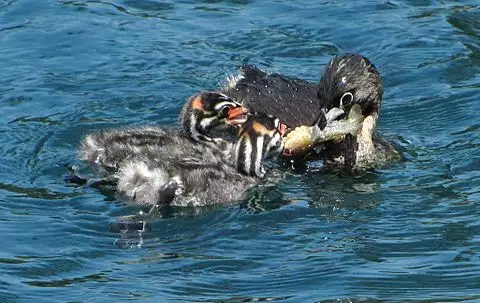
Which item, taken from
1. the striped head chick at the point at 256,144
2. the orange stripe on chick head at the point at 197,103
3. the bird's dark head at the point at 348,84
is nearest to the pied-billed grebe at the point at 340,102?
the bird's dark head at the point at 348,84

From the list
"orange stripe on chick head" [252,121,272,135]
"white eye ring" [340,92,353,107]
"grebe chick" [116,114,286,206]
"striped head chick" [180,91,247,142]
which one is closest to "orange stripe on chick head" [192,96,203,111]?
"striped head chick" [180,91,247,142]

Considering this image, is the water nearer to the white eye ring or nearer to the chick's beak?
the chick's beak

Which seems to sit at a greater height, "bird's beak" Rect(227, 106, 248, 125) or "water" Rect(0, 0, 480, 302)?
"bird's beak" Rect(227, 106, 248, 125)

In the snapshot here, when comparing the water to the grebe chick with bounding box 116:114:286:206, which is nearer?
the water

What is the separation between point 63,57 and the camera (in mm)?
12789

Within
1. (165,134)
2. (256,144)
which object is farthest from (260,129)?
(165,134)

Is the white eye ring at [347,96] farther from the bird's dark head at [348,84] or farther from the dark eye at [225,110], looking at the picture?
the dark eye at [225,110]

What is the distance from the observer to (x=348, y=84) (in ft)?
33.3

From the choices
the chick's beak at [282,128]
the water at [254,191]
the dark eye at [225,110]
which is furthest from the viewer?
the dark eye at [225,110]

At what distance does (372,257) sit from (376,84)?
2.15 metres

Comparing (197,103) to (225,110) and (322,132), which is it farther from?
(322,132)

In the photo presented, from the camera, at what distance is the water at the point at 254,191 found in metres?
8.18

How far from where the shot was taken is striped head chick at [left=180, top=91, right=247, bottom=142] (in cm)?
1007

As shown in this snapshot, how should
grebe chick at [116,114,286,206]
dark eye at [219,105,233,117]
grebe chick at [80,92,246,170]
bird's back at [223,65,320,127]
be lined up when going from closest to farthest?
grebe chick at [116,114,286,206] → grebe chick at [80,92,246,170] → dark eye at [219,105,233,117] → bird's back at [223,65,320,127]
